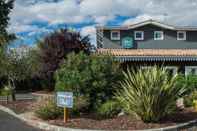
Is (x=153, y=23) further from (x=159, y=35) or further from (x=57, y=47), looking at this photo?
(x=57, y=47)

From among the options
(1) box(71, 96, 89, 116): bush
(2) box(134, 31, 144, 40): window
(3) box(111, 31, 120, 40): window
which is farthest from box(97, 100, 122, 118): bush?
(2) box(134, 31, 144, 40): window

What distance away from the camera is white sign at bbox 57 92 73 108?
13.8 m

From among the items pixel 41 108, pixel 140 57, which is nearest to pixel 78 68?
pixel 41 108

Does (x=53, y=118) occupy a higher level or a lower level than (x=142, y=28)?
lower

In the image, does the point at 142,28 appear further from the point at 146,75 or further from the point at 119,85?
the point at 146,75

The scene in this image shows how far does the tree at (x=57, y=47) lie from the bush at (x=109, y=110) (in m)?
17.0

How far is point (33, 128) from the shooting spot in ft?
44.9

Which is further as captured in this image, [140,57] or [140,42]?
[140,42]

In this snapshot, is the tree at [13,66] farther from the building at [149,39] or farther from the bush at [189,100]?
the bush at [189,100]

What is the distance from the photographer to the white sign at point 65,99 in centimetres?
1383

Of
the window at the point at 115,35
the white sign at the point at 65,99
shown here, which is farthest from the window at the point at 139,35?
the white sign at the point at 65,99

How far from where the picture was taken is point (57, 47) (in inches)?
1271

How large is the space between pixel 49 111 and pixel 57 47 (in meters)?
17.7

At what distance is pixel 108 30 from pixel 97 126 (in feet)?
78.4
